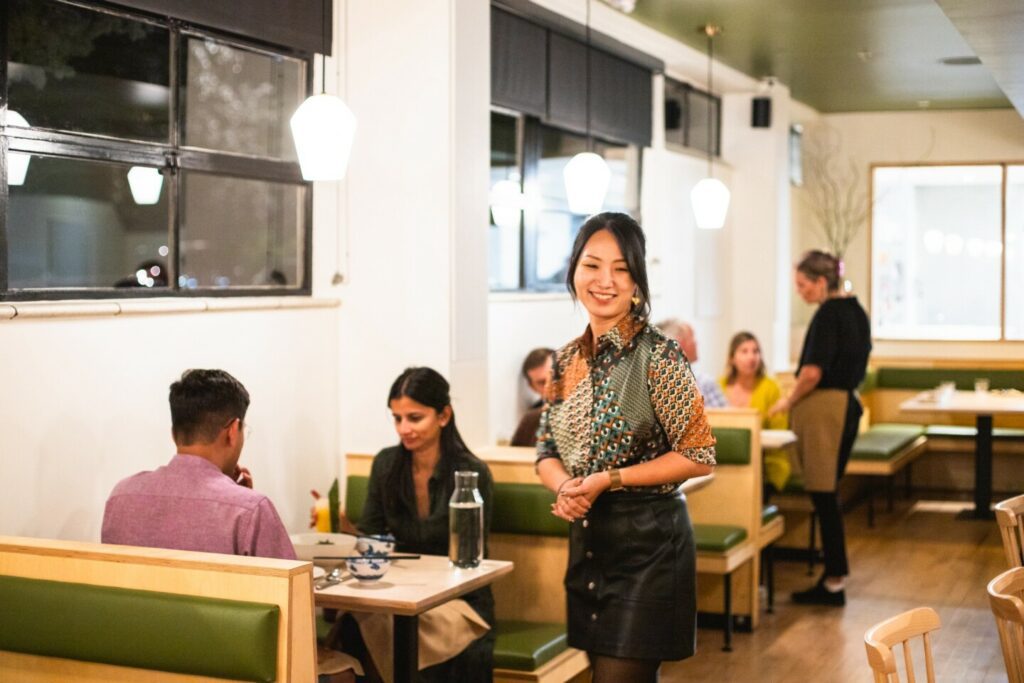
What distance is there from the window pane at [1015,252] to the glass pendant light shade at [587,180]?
7097 millimetres

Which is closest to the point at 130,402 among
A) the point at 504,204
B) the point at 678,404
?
the point at 678,404

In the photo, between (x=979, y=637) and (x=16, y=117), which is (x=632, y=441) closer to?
(x=16, y=117)

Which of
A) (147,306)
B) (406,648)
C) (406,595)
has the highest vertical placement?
(147,306)

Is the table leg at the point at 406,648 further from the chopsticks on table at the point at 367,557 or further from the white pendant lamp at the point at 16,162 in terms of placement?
the white pendant lamp at the point at 16,162

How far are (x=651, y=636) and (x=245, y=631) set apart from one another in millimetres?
941

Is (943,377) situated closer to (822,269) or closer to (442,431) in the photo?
(822,269)

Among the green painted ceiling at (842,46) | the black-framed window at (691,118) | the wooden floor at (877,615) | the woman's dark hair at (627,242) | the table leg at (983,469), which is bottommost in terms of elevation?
the wooden floor at (877,615)

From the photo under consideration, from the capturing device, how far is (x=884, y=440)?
986cm

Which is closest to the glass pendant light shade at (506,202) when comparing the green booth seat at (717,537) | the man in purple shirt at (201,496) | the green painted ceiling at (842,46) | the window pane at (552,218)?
the window pane at (552,218)

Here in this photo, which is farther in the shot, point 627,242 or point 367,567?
point 367,567

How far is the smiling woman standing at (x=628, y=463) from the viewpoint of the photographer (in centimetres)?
308

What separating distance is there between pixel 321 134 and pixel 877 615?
13.1 feet

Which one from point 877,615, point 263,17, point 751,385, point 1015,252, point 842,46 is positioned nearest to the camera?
point 263,17

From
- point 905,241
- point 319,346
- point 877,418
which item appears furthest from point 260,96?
point 905,241
